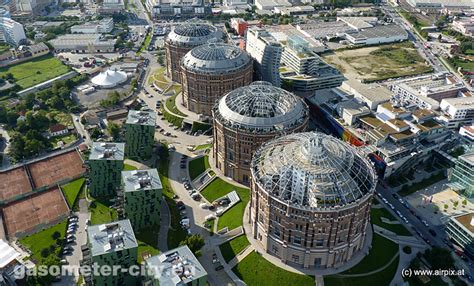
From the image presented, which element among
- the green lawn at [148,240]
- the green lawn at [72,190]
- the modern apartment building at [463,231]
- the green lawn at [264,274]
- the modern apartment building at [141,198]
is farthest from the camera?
the green lawn at [72,190]

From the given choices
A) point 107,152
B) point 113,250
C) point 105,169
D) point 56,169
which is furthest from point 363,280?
point 56,169

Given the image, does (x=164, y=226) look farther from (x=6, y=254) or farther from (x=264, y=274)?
(x=6, y=254)

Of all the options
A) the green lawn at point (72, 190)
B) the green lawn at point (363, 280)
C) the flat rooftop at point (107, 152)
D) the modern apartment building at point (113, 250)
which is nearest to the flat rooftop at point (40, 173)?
the green lawn at point (72, 190)

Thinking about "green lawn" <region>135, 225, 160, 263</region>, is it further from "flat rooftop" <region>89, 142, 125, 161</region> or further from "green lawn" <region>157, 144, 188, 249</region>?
"flat rooftop" <region>89, 142, 125, 161</region>

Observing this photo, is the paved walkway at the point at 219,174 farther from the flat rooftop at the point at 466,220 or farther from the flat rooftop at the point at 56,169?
the flat rooftop at the point at 466,220

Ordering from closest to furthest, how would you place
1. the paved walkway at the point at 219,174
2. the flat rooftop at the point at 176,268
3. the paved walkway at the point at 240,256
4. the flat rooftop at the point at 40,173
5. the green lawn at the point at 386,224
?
the flat rooftop at the point at 176,268 → the paved walkway at the point at 240,256 → the green lawn at the point at 386,224 → the paved walkway at the point at 219,174 → the flat rooftop at the point at 40,173

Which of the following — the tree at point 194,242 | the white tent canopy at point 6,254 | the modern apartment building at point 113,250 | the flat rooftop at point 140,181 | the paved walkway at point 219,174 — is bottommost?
the paved walkway at point 219,174

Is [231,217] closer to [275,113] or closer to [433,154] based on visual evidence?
[275,113]

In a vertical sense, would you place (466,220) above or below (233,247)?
above
